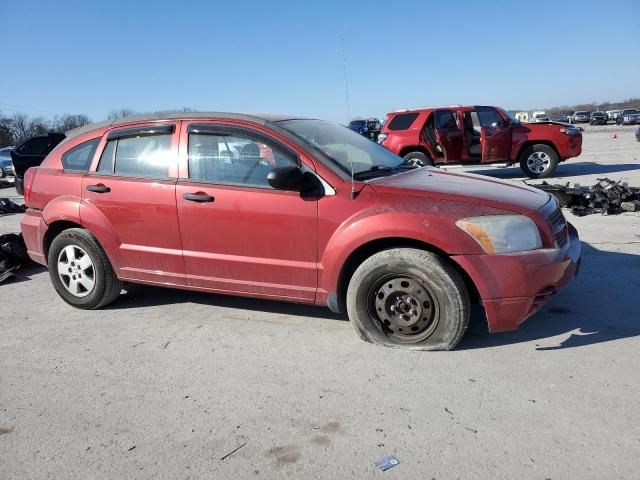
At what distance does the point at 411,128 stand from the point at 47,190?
969cm

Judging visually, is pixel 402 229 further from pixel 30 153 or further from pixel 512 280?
pixel 30 153

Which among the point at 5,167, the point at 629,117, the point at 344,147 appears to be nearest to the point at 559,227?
the point at 344,147

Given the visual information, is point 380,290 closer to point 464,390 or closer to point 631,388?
point 464,390

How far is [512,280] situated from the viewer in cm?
319

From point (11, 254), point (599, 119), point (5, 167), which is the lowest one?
point (11, 254)

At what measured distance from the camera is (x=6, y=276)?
5789 mm

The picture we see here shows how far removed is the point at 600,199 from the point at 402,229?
6022 millimetres

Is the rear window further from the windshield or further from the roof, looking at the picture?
the windshield

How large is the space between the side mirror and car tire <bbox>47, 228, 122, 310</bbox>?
1.89 metres

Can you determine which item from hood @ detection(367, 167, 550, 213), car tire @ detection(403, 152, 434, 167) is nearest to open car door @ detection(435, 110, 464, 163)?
car tire @ detection(403, 152, 434, 167)

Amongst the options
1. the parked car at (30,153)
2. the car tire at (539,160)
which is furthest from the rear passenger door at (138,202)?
the car tire at (539,160)

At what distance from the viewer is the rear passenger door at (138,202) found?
405 cm

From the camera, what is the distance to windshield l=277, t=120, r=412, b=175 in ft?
12.6

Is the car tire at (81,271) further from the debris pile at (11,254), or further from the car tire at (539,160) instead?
the car tire at (539,160)
